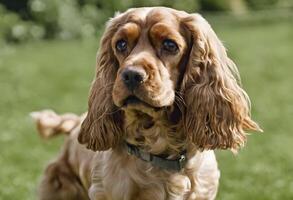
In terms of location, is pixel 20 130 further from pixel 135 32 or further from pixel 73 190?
pixel 135 32

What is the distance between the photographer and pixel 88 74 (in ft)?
38.1

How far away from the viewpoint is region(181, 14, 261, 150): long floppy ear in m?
4.52

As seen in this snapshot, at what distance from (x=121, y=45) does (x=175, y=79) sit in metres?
0.35

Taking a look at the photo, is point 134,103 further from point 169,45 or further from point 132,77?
point 169,45

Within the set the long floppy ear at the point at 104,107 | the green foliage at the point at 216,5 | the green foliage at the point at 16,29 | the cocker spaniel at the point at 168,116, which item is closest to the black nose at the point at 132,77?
the cocker spaniel at the point at 168,116

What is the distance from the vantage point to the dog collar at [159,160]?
4.57m

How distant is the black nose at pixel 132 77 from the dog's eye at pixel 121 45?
36cm

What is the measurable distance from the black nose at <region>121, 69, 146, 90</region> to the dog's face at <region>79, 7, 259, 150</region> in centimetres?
7

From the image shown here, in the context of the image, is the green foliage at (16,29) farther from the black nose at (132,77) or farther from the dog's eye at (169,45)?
the black nose at (132,77)

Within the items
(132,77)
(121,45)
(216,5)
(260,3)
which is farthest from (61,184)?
(260,3)

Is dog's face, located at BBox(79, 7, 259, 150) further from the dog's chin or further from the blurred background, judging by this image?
the blurred background

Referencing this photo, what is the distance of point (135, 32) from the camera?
4457mm

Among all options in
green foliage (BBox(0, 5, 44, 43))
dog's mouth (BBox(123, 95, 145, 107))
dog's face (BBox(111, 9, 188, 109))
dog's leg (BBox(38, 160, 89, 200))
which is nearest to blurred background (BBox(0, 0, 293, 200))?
green foliage (BBox(0, 5, 44, 43))

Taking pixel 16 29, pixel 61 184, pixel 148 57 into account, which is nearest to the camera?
pixel 148 57
